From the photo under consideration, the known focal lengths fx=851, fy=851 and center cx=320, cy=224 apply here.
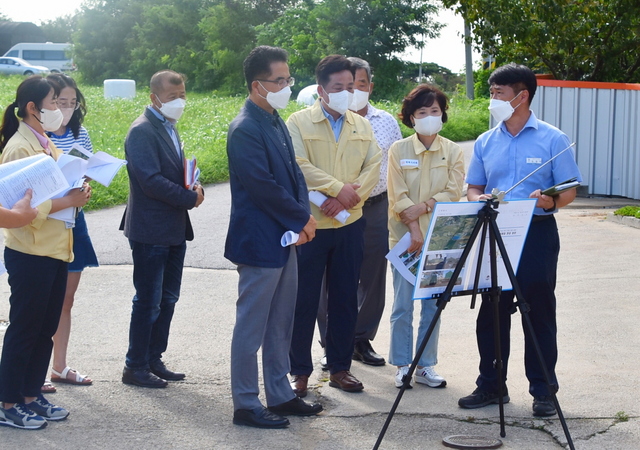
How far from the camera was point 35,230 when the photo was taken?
15.2 feet

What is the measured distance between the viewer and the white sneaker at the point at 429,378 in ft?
18.0

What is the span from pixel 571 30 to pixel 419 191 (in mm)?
10559

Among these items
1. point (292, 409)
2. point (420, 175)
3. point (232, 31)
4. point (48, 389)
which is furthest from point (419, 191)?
point (232, 31)

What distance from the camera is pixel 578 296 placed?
7625 millimetres

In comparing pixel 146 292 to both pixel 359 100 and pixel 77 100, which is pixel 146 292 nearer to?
pixel 77 100

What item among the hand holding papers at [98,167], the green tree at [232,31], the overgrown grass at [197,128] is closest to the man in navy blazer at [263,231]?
the hand holding papers at [98,167]

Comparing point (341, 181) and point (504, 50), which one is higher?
→ point (504, 50)

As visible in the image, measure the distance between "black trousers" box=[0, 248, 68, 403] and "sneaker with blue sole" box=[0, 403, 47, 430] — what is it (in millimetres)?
55

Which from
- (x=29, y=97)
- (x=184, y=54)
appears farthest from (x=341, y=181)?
(x=184, y=54)

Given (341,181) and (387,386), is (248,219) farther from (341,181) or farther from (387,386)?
(387,386)

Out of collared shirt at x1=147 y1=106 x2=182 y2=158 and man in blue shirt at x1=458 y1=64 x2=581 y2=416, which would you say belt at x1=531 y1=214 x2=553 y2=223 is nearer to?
man in blue shirt at x1=458 y1=64 x2=581 y2=416

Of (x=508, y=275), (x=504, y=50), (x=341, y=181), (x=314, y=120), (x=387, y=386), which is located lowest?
(x=387, y=386)

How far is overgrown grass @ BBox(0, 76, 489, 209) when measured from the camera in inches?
524

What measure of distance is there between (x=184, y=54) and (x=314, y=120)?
50366mm
